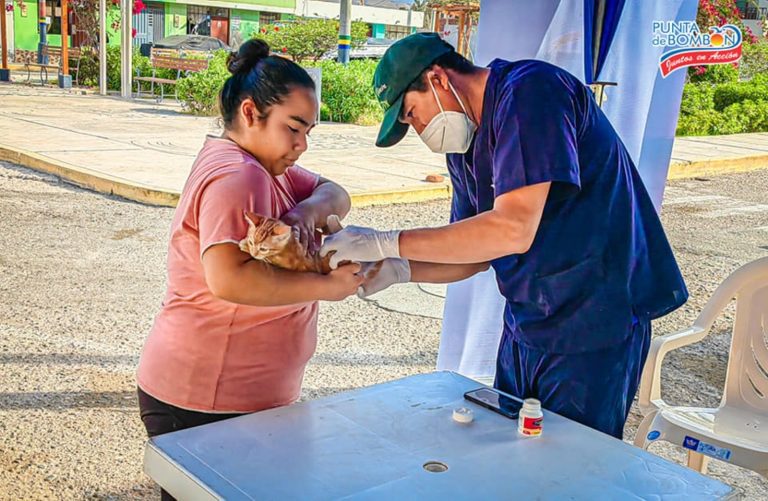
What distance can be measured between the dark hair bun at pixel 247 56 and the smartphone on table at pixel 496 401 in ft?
3.17

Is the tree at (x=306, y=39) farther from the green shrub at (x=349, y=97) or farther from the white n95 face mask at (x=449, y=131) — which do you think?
the white n95 face mask at (x=449, y=131)

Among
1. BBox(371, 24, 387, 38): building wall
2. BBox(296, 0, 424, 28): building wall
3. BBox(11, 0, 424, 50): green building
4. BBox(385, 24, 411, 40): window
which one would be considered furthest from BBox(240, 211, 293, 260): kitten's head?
BBox(385, 24, 411, 40): window

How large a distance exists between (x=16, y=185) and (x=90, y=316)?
4267mm

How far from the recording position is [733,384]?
10.4ft

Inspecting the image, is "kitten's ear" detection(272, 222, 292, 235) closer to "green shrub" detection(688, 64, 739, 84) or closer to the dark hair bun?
the dark hair bun

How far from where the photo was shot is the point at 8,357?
435cm

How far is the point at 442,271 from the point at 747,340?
146 centimetres

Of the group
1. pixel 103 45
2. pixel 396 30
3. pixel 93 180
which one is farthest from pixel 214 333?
pixel 396 30

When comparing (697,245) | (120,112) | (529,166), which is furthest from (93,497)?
(120,112)

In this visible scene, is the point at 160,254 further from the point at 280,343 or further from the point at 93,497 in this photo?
the point at 280,343

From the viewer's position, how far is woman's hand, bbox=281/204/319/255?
2.04 m

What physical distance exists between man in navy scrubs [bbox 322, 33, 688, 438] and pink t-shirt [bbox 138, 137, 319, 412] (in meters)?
0.28

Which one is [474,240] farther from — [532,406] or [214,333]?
[214,333]

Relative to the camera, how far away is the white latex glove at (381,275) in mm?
2250
